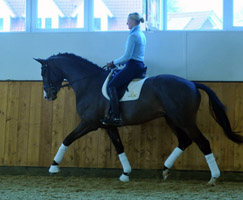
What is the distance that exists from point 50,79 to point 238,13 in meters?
3.24

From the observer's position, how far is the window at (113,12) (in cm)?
550

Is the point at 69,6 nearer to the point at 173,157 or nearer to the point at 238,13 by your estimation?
the point at 238,13

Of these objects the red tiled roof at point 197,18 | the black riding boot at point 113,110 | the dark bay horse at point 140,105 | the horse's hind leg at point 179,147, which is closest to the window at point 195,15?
the red tiled roof at point 197,18

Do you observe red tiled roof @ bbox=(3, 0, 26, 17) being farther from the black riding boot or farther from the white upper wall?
the black riding boot

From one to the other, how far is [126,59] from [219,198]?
2.14 m

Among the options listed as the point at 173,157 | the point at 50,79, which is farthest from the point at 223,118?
the point at 50,79

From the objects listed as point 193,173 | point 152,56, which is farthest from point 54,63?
point 193,173

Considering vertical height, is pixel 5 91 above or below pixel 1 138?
above

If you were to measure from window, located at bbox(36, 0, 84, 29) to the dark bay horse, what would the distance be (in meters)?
0.93

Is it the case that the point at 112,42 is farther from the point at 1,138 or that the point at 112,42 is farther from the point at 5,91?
the point at 1,138

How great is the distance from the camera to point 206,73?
17.0 feet

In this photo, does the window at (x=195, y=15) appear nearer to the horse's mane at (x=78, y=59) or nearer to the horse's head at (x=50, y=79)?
the horse's mane at (x=78, y=59)

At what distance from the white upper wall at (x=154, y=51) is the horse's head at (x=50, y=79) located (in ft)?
1.87

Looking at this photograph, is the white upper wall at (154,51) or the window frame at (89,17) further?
the window frame at (89,17)
